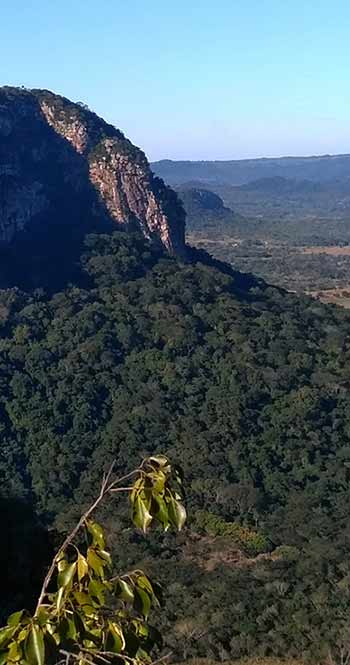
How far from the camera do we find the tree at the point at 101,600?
3.27m

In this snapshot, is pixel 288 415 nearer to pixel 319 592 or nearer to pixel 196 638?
pixel 319 592

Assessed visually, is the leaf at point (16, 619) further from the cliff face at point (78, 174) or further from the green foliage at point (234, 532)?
the cliff face at point (78, 174)

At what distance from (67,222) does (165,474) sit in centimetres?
5040

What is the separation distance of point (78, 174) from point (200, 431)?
25946 millimetres

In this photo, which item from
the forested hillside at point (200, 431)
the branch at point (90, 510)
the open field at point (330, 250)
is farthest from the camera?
the open field at point (330, 250)

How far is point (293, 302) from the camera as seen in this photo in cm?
5188

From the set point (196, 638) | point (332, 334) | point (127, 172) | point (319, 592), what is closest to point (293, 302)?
point (332, 334)

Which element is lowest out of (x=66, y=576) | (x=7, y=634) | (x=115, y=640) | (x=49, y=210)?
(x=49, y=210)

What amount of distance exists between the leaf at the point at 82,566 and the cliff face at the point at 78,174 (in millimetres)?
48709

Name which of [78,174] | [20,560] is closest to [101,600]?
[20,560]

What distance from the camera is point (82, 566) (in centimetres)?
345

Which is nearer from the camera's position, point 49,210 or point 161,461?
point 161,461

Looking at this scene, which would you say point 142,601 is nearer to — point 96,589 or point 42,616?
point 96,589

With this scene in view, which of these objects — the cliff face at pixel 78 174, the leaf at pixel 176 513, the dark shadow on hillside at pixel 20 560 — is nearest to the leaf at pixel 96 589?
the leaf at pixel 176 513
